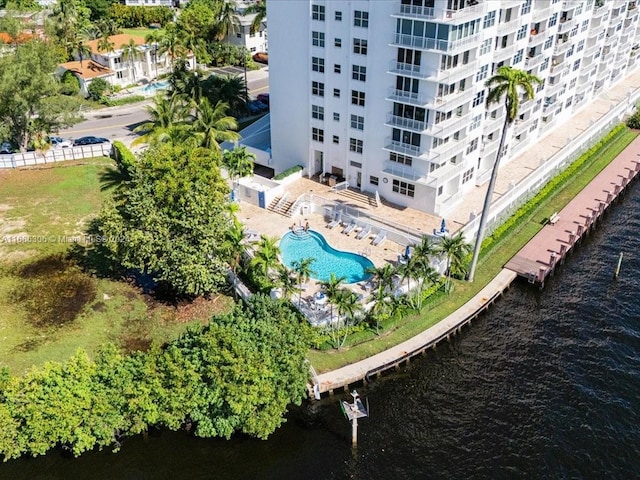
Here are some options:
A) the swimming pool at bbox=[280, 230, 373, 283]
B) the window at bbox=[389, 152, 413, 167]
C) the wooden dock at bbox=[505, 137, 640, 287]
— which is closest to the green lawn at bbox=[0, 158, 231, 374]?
the swimming pool at bbox=[280, 230, 373, 283]

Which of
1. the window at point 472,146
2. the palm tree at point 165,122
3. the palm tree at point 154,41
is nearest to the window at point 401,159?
the window at point 472,146

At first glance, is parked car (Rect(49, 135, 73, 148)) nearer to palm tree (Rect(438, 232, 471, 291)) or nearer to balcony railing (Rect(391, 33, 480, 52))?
balcony railing (Rect(391, 33, 480, 52))

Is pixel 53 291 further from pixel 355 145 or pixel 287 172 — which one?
pixel 355 145

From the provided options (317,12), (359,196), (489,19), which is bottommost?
(359,196)

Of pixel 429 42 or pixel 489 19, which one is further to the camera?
pixel 489 19

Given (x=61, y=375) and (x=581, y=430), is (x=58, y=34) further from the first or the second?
(x=581, y=430)

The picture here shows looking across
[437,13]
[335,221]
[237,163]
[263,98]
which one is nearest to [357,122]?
[335,221]
